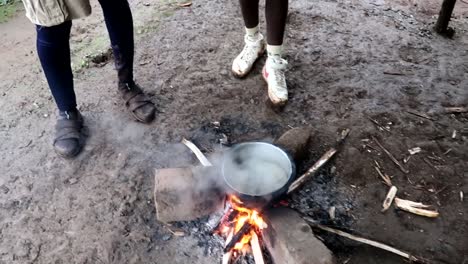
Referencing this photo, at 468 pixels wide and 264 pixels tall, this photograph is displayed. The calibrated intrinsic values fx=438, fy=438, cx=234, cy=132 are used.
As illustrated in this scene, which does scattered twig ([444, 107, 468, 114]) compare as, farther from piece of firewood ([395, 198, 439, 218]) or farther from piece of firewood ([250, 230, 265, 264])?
piece of firewood ([250, 230, 265, 264])

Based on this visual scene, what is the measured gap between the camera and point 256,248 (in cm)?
215

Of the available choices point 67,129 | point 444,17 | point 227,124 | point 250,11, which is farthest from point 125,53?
point 444,17

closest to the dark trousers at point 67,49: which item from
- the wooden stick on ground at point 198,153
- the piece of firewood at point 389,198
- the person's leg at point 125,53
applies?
the person's leg at point 125,53

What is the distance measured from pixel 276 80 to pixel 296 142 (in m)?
0.71

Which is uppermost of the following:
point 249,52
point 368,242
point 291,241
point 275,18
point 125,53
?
point 275,18

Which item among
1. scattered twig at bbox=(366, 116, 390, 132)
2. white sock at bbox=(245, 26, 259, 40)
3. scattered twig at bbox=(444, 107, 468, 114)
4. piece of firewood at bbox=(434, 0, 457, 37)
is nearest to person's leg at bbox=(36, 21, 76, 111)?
white sock at bbox=(245, 26, 259, 40)

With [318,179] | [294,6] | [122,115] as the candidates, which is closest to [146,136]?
[122,115]

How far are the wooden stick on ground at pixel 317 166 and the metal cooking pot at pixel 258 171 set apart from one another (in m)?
0.13

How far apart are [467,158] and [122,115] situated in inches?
90.2

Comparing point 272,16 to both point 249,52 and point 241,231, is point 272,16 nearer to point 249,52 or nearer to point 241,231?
point 249,52

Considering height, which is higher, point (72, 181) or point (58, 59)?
point (58, 59)

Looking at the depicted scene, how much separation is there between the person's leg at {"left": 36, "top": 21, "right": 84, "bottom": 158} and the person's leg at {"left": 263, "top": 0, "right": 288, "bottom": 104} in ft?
4.16

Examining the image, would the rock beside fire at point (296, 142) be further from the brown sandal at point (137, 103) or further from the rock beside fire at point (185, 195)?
the brown sandal at point (137, 103)

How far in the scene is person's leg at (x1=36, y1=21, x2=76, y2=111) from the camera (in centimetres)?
251
